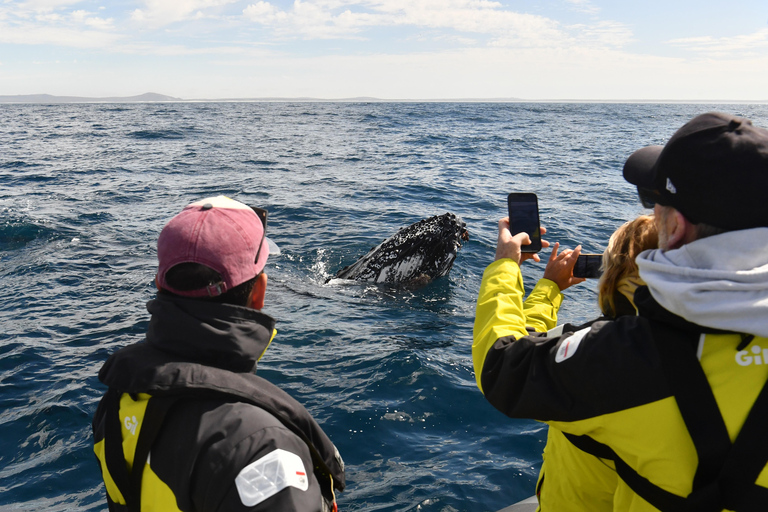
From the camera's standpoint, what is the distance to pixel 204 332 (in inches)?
76.9

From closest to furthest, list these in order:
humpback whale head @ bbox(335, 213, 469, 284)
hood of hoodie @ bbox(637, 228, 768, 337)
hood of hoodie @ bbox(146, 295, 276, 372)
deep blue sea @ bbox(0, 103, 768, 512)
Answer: hood of hoodie @ bbox(637, 228, 768, 337) < hood of hoodie @ bbox(146, 295, 276, 372) < deep blue sea @ bbox(0, 103, 768, 512) < humpback whale head @ bbox(335, 213, 469, 284)

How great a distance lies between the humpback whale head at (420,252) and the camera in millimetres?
9148

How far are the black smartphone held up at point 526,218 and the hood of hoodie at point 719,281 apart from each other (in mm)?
1382

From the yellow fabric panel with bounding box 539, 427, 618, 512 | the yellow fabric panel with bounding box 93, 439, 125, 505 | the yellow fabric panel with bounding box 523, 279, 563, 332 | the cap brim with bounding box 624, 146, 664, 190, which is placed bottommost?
the yellow fabric panel with bounding box 539, 427, 618, 512

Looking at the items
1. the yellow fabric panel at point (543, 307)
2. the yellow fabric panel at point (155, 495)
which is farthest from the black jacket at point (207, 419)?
the yellow fabric panel at point (543, 307)

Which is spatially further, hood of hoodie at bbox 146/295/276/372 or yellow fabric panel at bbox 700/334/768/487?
hood of hoodie at bbox 146/295/276/372

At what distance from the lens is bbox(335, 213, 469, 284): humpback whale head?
9.15 metres

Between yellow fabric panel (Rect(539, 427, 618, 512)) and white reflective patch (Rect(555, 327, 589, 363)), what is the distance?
1.82 ft

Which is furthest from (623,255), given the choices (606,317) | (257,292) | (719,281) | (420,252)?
(420,252)

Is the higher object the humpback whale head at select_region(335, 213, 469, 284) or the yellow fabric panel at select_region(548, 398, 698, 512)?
the yellow fabric panel at select_region(548, 398, 698, 512)

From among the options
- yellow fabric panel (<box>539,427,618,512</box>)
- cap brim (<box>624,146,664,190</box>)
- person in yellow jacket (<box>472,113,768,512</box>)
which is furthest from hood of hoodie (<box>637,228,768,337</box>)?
yellow fabric panel (<box>539,427,618,512</box>)

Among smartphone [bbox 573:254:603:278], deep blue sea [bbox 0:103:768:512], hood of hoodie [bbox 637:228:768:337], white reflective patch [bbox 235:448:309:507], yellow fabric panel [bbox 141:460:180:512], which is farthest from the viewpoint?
deep blue sea [bbox 0:103:768:512]

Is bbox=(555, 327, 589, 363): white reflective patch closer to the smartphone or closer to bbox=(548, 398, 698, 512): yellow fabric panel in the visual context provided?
bbox=(548, 398, 698, 512): yellow fabric panel

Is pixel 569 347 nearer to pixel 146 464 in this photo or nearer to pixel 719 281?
pixel 719 281
